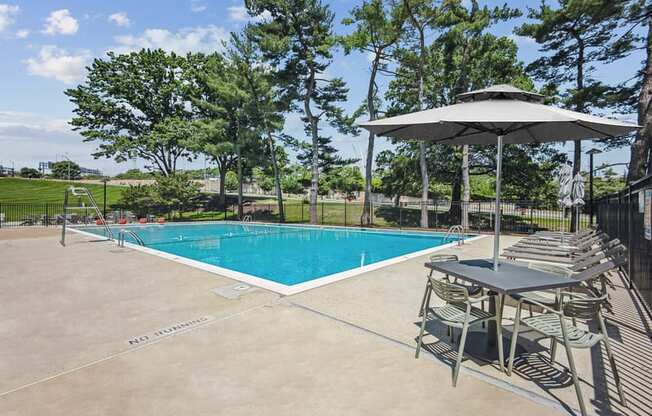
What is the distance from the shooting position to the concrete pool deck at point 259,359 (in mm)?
2365

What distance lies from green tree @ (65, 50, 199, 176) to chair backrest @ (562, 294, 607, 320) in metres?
26.6

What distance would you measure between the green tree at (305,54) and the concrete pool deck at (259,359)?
634 inches

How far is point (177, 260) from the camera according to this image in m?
7.68

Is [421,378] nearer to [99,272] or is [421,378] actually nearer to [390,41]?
[99,272]

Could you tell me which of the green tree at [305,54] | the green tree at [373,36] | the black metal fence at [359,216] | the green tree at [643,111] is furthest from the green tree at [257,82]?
the green tree at [643,111]

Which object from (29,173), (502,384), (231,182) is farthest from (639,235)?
(29,173)

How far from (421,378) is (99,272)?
659 centimetres

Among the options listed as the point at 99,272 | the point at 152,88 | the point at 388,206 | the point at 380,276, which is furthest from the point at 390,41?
the point at 152,88

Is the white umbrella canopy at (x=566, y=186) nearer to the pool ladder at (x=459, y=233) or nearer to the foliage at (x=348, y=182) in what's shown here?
the pool ladder at (x=459, y=233)

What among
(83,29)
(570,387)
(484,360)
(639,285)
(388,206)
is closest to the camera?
(570,387)

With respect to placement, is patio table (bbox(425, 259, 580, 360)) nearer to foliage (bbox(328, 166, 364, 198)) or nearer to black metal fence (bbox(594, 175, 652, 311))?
black metal fence (bbox(594, 175, 652, 311))

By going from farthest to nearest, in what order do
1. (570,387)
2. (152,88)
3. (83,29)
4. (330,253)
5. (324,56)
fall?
(152,88) → (324,56) → (83,29) → (330,253) → (570,387)

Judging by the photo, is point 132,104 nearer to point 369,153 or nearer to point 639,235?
point 369,153

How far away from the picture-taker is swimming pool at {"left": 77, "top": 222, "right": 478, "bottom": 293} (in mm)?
7898
